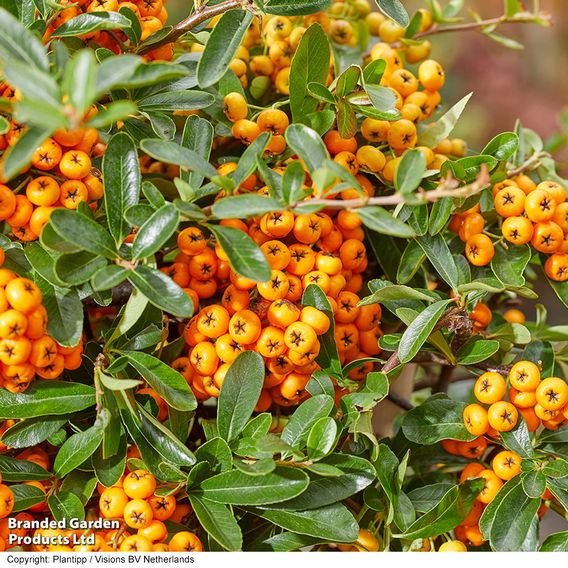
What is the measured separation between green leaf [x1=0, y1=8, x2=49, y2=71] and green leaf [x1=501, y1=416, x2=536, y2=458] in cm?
53

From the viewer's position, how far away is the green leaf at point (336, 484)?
0.65m

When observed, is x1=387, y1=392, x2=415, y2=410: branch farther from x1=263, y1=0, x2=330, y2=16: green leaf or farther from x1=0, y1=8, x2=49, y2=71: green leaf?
x1=0, y1=8, x2=49, y2=71: green leaf

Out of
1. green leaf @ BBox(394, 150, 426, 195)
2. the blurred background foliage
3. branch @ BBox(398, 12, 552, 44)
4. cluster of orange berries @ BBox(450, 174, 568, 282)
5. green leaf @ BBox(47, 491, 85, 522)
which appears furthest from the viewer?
the blurred background foliage

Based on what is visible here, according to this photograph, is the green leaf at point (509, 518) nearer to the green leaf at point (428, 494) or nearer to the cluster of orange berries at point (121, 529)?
the green leaf at point (428, 494)

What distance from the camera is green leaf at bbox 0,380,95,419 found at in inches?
24.1

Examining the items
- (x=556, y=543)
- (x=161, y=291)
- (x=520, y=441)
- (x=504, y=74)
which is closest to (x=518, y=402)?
(x=520, y=441)

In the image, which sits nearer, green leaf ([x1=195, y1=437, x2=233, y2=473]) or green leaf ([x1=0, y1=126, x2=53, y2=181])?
green leaf ([x1=0, y1=126, x2=53, y2=181])

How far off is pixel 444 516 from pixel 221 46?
48 cm

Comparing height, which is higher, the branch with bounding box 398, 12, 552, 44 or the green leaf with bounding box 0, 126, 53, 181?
the green leaf with bounding box 0, 126, 53, 181

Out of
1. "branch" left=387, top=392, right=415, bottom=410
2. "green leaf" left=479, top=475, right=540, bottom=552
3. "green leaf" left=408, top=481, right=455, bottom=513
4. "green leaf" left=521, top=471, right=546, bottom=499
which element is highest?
"green leaf" left=521, top=471, right=546, bottom=499

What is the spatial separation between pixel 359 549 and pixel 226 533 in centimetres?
15

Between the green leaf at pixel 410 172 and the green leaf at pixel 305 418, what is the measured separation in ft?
0.69

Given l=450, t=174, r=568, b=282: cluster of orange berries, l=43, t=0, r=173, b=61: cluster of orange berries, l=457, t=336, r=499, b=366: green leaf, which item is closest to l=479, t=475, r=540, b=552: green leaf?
l=457, t=336, r=499, b=366: green leaf

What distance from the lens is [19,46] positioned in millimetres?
485
